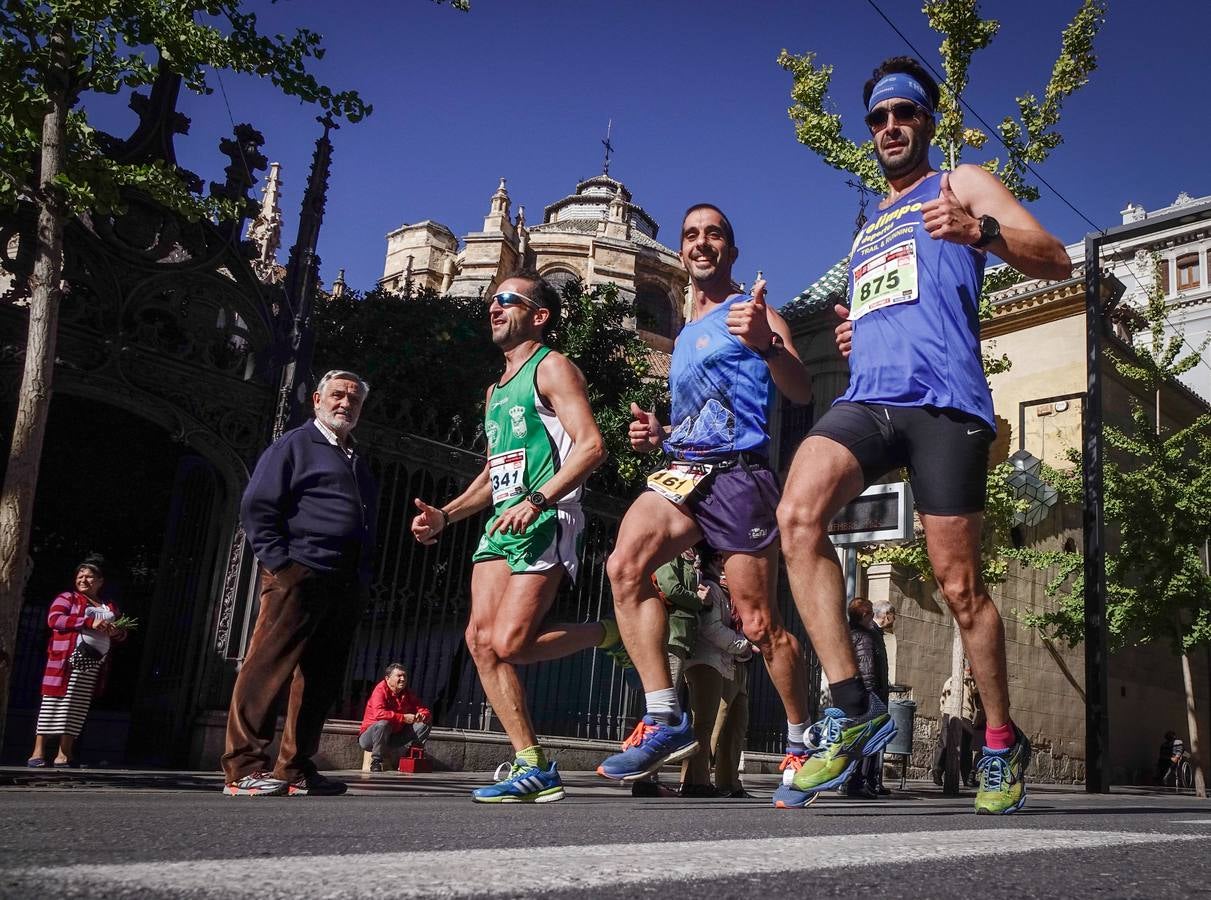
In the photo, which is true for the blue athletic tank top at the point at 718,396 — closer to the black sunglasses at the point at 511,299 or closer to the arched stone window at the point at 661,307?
the black sunglasses at the point at 511,299

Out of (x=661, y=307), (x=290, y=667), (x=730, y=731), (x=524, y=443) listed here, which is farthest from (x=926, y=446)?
(x=661, y=307)

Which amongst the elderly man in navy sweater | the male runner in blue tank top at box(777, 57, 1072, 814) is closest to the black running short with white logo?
the male runner in blue tank top at box(777, 57, 1072, 814)

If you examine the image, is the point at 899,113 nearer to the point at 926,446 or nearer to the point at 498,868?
the point at 926,446

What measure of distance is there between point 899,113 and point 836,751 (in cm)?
238

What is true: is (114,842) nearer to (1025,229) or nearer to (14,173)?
(1025,229)

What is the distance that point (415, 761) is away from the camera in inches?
353

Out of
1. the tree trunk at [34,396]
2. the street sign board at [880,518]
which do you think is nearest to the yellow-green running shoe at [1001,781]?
the street sign board at [880,518]

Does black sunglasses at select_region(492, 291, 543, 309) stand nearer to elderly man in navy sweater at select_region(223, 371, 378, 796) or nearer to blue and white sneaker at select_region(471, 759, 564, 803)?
elderly man in navy sweater at select_region(223, 371, 378, 796)

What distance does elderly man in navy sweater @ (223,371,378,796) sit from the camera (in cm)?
470

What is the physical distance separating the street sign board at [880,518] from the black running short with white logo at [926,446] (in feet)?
13.1

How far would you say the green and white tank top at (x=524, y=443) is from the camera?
455 cm

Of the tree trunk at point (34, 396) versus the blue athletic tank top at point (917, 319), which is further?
the tree trunk at point (34, 396)

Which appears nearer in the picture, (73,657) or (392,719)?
(73,657)

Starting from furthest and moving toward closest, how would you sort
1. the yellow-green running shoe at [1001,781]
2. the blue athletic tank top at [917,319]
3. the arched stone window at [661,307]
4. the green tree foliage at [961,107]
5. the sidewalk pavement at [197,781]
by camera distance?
the arched stone window at [661,307] → the green tree foliage at [961,107] → the sidewalk pavement at [197,781] → the blue athletic tank top at [917,319] → the yellow-green running shoe at [1001,781]
